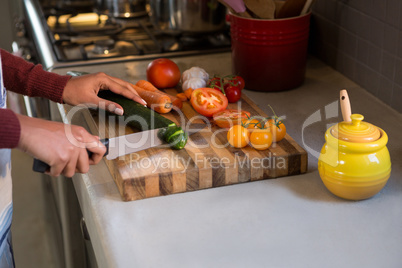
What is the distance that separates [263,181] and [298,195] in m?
0.09

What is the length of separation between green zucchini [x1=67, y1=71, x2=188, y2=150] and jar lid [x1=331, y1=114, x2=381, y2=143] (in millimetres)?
325

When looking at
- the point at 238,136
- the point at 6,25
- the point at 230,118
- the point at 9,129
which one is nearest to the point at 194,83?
the point at 230,118

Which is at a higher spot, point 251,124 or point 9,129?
point 9,129

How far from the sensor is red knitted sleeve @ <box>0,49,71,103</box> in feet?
3.96

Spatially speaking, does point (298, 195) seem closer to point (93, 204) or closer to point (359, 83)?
point (93, 204)

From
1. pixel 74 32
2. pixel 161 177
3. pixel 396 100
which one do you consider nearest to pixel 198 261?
pixel 161 177

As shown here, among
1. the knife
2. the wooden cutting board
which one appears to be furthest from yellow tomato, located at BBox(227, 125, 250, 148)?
the knife

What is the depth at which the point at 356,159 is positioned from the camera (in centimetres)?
96

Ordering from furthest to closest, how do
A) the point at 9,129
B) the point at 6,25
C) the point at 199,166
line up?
the point at 6,25
the point at 199,166
the point at 9,129

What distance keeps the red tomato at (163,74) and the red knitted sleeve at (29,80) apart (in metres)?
0.29

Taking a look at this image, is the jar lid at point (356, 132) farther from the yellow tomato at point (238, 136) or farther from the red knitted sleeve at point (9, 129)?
the red knitted sleeve at point (9, 129)

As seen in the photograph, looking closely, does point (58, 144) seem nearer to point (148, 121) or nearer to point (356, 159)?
point (148, 121)

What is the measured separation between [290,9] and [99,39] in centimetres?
79

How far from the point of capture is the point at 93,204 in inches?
40.4
